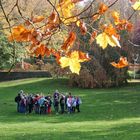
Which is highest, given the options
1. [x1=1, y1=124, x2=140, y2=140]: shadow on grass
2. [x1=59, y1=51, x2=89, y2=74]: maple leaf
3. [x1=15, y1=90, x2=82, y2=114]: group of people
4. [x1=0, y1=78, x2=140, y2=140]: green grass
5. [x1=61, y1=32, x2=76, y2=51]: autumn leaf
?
[x1=61, y1=32, x2=76, y2=51]: autumn leaf

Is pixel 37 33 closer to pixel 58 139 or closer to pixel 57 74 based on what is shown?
pixel 58 139

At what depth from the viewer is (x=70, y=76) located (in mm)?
49156

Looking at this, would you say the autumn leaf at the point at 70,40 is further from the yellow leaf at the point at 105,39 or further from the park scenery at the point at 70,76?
the yellow leaf at the point at 105,39

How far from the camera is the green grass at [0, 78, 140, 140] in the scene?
60.1ft

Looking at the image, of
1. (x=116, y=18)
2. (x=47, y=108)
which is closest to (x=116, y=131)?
(x=47, y=108)

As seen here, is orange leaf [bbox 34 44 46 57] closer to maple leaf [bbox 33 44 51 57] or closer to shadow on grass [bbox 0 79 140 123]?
maple leaf [bbox 33 44 51 57]

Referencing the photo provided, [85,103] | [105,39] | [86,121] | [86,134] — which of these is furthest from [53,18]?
[85,103]

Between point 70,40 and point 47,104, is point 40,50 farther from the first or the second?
point 47,104

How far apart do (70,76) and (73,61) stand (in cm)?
4598

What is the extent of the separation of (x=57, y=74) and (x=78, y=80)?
4.44 m

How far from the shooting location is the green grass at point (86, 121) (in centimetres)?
1831

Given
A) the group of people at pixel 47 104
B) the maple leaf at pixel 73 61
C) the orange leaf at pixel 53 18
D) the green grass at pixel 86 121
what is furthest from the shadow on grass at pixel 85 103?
the maple leaf at pixel 73 61

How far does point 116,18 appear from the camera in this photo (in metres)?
3.71

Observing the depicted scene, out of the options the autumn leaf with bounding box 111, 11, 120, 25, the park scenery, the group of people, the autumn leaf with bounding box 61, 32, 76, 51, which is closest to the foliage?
the park scenery
